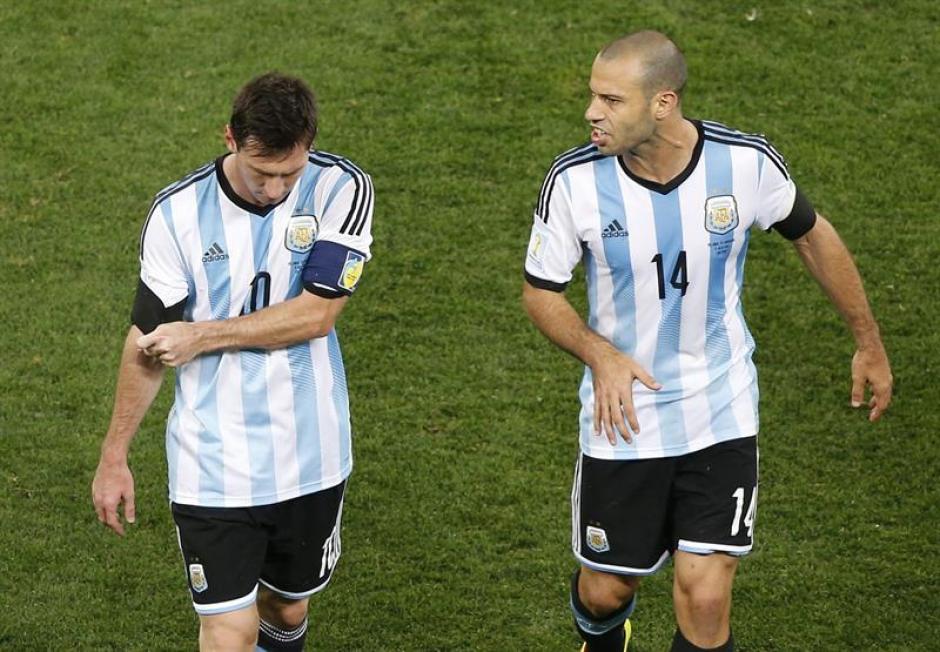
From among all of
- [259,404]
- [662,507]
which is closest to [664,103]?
[662,507]

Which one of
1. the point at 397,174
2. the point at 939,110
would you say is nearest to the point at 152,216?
the point at 397,174

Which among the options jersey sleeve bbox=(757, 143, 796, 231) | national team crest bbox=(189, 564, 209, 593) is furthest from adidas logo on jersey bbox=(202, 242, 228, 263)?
jersey sleeve bbox=(757, 143, 796, 231)

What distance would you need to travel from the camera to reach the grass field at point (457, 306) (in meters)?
6.19

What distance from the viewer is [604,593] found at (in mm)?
5535

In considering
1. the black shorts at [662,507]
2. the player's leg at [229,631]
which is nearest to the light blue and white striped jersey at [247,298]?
the player's leg at [229,631]

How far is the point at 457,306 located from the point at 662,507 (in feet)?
8.82

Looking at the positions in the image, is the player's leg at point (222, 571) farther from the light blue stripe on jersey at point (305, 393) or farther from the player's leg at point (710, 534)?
the player's leg at point (710, 534)

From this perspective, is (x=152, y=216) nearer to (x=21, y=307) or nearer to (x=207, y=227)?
(x=207, y=227)

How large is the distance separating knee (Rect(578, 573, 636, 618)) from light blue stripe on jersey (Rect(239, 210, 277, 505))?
1205mm

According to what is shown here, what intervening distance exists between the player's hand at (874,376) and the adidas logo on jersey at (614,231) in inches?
36.6

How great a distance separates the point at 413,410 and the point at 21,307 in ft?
6.63

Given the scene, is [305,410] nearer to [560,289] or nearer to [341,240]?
[341,240]

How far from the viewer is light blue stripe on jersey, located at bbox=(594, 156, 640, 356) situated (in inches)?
200

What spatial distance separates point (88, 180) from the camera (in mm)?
8695
